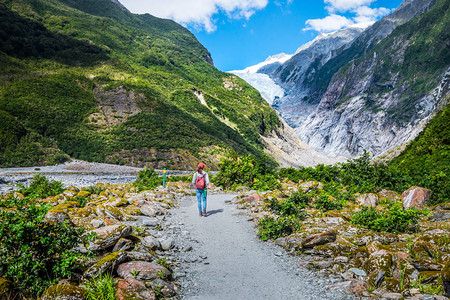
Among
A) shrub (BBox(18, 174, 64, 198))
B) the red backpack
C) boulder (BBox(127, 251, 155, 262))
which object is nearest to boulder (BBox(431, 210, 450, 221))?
the red backpack

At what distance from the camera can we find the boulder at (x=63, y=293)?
11.4 feet

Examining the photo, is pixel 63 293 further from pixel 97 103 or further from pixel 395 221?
pixel 97 103

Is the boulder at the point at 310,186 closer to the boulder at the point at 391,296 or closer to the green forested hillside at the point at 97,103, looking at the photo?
the boulder at the point at 391,296

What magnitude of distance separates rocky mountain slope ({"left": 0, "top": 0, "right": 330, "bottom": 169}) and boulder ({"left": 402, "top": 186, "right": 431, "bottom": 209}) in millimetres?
40946

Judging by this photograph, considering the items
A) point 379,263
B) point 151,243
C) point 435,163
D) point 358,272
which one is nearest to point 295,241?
point 358,272

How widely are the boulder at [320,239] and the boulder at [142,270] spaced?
3.55 meters

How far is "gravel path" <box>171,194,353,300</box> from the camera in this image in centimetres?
456

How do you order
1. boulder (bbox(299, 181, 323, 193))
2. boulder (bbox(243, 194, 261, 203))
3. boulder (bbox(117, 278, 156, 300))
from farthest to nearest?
boulder (bbox(299, 181, 323, 193)) → boulder (bbox(243, 194, 261, 203)) → boulder (bbox(117, 278, 156, 300))

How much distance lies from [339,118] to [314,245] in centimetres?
14054

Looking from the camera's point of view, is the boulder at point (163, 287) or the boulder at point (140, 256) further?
the boulder at point (140, 256)

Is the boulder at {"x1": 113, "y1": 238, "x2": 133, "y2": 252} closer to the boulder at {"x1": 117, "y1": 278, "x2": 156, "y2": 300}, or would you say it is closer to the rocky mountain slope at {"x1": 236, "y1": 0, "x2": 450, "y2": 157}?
the boulder at {"x1": 117, "y1": 278, "x2": 156, "y2": 300}

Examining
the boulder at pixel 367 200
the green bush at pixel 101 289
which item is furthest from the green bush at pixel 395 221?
the green bush at pixel 101 289

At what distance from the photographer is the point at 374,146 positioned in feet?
344

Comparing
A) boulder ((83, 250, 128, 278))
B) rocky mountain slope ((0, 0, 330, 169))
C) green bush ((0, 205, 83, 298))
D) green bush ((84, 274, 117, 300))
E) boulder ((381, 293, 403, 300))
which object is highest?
rocky mountain slope ((0, 0, 330, 169))
